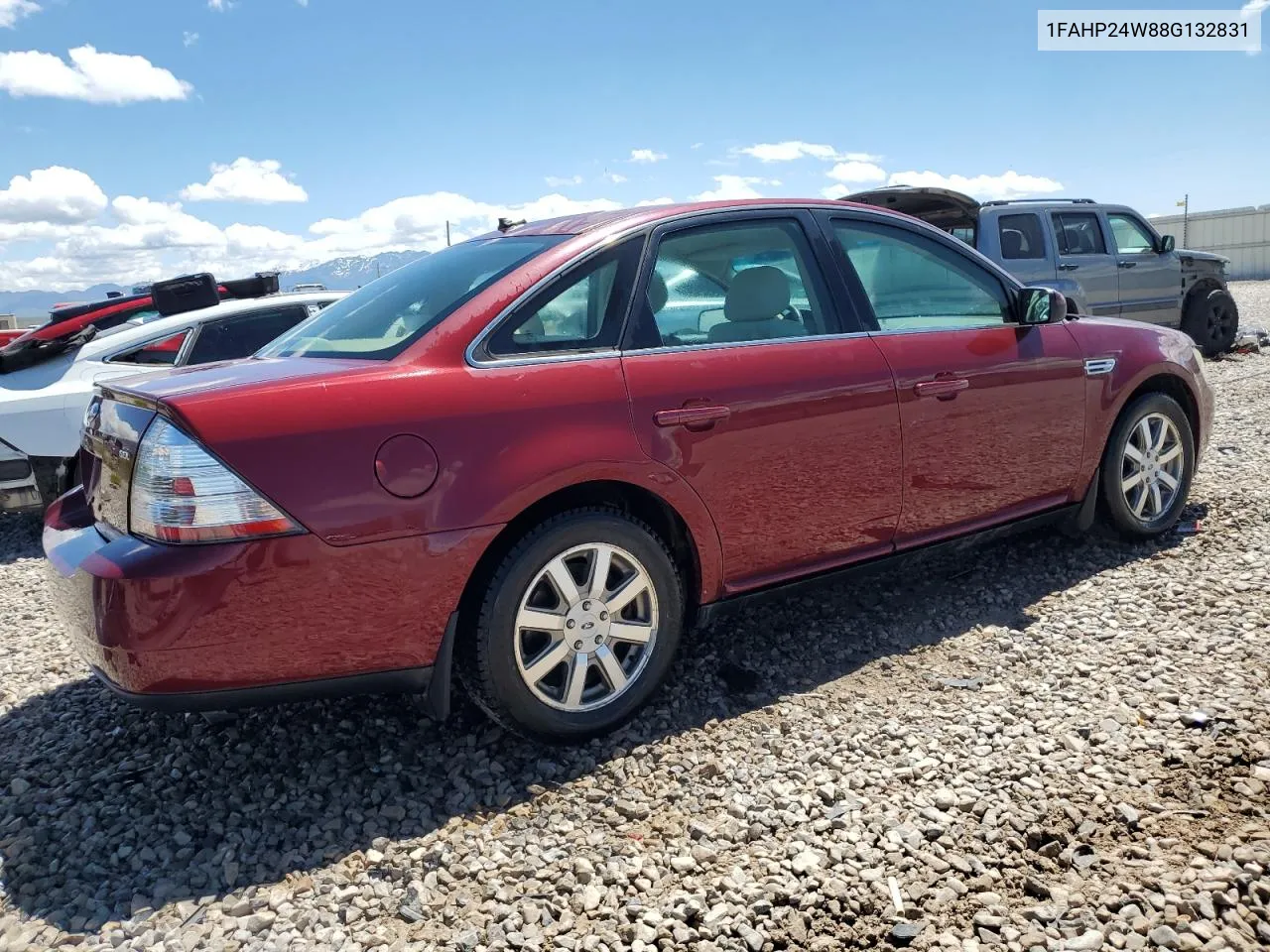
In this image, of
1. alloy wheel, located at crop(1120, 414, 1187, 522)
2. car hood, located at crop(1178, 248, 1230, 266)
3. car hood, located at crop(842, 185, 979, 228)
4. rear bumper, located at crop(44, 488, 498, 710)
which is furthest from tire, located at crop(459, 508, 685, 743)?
car hood, located at crop(1178, 248, 1230, 266)

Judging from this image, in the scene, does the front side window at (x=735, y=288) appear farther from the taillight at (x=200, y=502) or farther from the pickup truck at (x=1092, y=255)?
the pickup truck at (x=1092, y=255)

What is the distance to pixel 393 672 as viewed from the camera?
2.71 metres

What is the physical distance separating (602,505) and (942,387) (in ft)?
Result: 4.93

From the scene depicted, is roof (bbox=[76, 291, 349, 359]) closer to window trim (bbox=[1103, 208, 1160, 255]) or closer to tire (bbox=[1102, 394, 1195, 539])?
tire (bbox=[1102, 394, 1195, 539])

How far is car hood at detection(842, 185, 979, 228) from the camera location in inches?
358

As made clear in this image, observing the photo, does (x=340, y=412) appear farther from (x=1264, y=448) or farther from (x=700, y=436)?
(x=1264, y=448)

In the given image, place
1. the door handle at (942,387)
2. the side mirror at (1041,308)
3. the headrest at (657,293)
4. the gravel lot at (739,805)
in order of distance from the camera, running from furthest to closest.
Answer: the side mirror at (1041,308) < the door handle at (942,387) < the headrest at (657,293) < the gravel lot at (739,805)

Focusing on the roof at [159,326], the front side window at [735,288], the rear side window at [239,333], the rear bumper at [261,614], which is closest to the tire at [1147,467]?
the front side window at [735,288]

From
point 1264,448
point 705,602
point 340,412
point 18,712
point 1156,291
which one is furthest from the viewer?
point 1156,291

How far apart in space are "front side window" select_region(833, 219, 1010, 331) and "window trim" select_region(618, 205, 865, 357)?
12cm

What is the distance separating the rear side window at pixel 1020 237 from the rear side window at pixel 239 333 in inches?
277

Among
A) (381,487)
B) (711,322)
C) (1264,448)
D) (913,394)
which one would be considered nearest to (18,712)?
(381,487)

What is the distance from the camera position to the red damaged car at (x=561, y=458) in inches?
98.3

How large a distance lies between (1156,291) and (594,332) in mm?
10448
